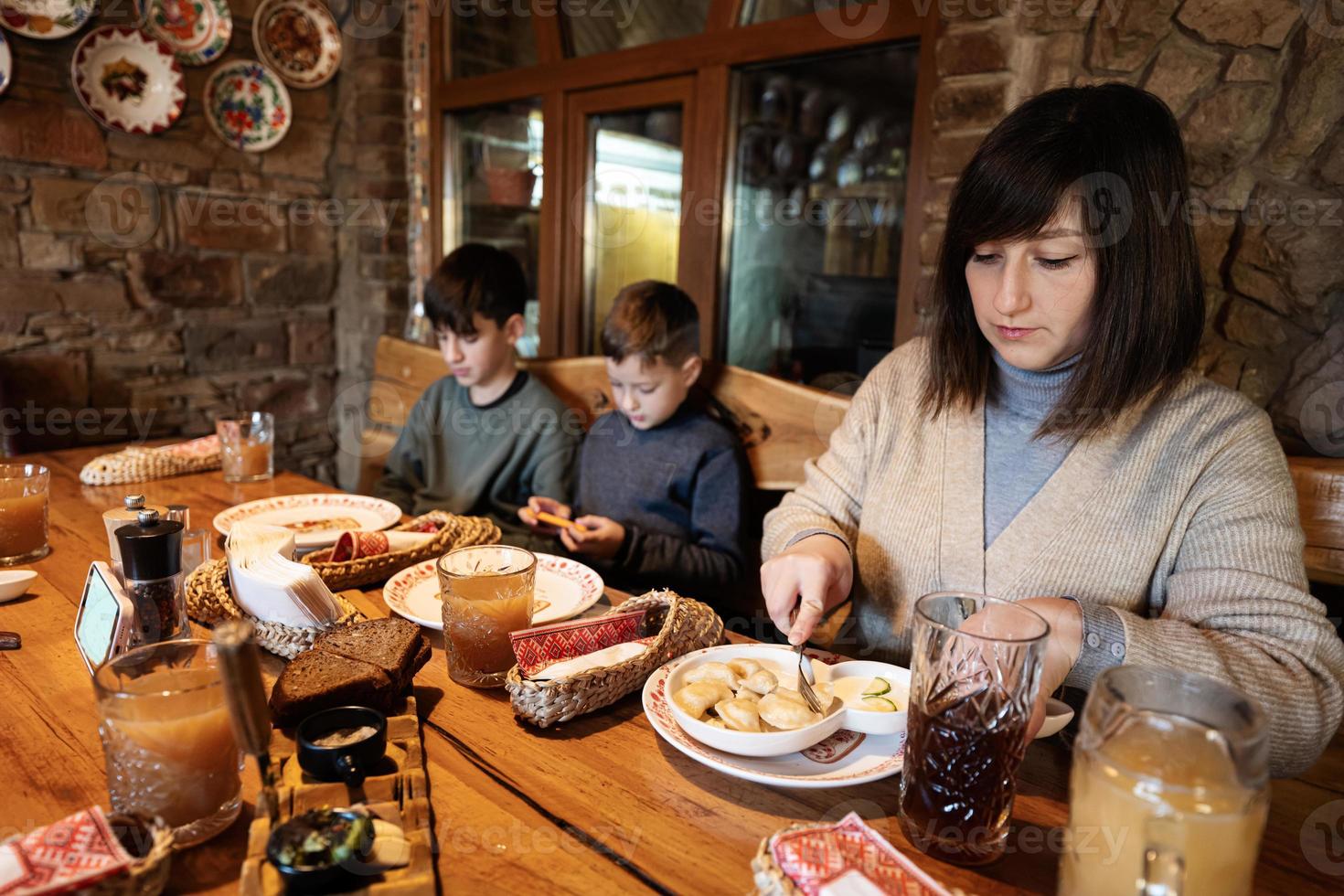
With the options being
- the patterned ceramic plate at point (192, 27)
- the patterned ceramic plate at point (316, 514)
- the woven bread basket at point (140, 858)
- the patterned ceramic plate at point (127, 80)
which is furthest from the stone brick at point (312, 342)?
the woven bread basket at point (140, 858)

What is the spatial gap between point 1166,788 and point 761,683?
43cm

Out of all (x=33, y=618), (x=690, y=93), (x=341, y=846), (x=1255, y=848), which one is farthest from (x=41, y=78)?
(x=1255, y=848)

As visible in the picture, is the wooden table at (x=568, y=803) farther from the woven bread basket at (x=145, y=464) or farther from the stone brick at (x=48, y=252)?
the stone brick at (x=48, y=252)

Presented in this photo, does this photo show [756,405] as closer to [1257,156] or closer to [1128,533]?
[1128,533]

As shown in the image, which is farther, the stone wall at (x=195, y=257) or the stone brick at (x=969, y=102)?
the stone wall at (x=195, y=257)

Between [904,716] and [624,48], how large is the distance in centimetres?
248

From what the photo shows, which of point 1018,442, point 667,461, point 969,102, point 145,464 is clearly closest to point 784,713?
point 1018,442

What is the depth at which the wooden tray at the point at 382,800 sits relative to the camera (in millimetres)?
676

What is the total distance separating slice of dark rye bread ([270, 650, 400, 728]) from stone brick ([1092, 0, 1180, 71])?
1.78 m

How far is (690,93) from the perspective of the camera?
2596 mm

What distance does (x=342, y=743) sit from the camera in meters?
0.81

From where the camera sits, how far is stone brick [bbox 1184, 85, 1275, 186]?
1.62 m

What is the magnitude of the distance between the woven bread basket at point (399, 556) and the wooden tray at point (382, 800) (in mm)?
434

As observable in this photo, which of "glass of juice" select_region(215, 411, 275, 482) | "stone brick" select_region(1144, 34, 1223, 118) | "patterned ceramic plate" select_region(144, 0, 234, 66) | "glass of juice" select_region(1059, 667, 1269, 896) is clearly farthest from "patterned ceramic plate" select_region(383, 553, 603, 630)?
"patterned ceramic plate" select_region(144, 0, 234, 66)
